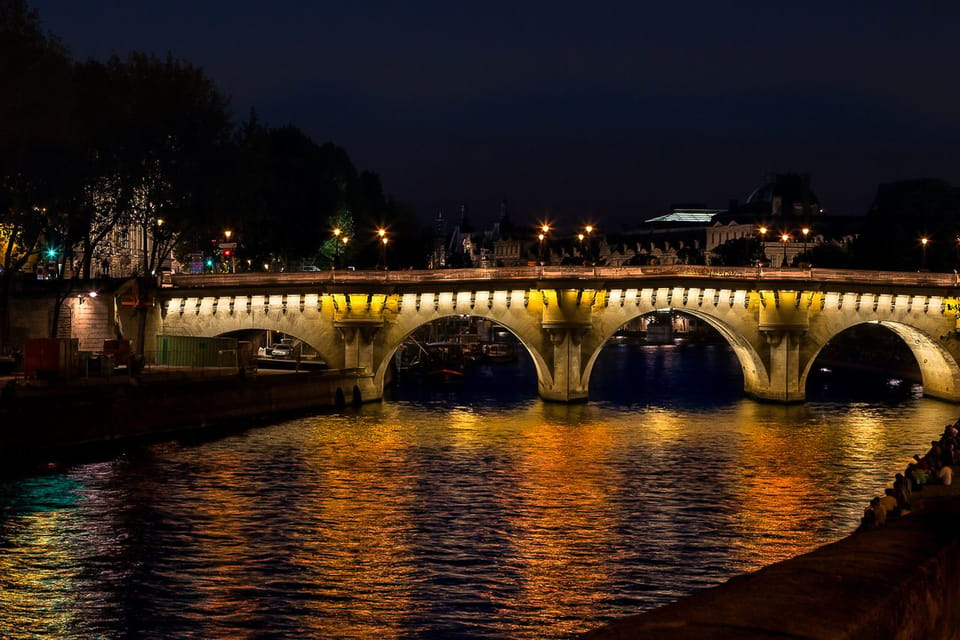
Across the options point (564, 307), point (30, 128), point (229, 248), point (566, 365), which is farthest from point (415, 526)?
point (229, 248)

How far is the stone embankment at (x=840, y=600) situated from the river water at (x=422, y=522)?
63.1 feet

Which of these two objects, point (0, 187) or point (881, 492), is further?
point (0, 187)

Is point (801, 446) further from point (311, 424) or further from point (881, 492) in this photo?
point (311, 424)

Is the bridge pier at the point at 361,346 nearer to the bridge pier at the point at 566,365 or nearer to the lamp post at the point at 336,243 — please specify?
the bridge pier at the point at 566,365

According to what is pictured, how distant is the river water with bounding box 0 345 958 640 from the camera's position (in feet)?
94.4

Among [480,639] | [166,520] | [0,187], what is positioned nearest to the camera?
[480,639]

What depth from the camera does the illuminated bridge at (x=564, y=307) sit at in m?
77.6

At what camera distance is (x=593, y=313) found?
260 ft

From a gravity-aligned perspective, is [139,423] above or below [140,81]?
below

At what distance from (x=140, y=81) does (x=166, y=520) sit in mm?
42357

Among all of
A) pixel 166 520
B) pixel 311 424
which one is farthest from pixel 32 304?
pixel 166 520

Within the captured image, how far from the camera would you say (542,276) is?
7800 centimetres

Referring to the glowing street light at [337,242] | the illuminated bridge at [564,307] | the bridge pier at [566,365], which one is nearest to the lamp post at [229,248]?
the illuminated bridge at [564,307]

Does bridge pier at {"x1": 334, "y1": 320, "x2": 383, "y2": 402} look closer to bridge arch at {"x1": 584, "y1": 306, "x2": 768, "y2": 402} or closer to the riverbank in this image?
the riverbank
